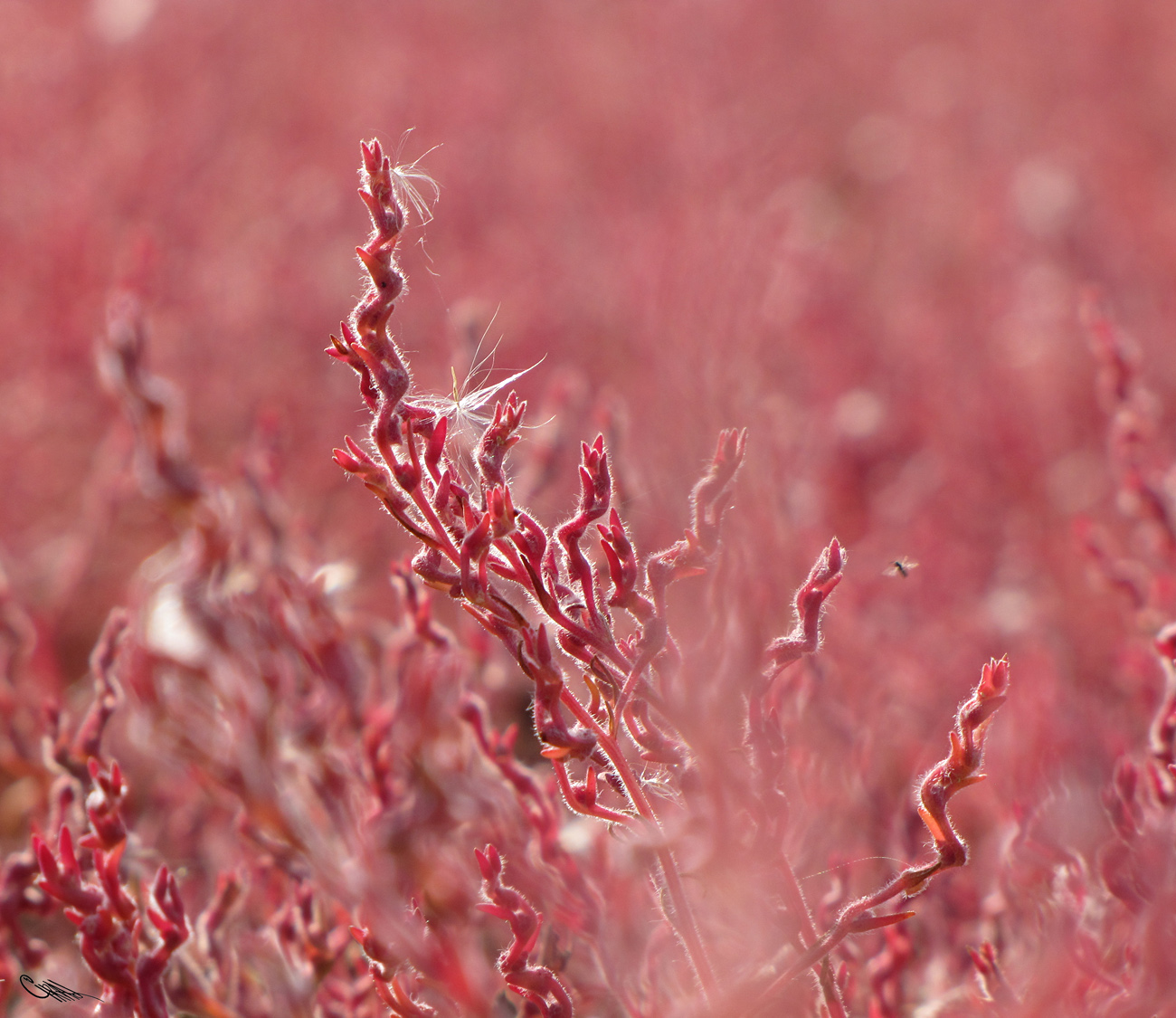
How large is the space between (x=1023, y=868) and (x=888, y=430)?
6.44 ft

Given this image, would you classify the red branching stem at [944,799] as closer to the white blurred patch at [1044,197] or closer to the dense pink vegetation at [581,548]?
the dense pink vegetation at [581,548]

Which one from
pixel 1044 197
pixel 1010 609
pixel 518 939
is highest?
pixel 1044 197

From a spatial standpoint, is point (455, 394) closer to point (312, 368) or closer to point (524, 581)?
point (524, 581)

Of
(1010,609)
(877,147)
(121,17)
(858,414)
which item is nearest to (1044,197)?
(858,414)

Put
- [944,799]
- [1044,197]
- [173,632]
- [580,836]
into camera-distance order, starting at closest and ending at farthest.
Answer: [944,799] < [580,836] < [173,632] < [1044,197]

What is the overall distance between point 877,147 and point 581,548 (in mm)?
5219

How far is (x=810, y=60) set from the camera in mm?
5676

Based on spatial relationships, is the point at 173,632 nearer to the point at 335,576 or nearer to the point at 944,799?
the point at 335,576

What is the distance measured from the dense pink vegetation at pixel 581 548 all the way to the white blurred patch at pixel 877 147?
11.7 inches

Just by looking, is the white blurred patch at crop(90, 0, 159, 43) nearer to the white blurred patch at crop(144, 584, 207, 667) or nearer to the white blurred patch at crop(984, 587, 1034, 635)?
the white blurred patch at crop(144, 584, 207, 667)

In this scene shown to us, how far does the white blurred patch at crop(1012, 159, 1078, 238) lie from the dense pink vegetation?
2cm

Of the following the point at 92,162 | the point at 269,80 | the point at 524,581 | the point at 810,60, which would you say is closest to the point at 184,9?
the point at 269,80
